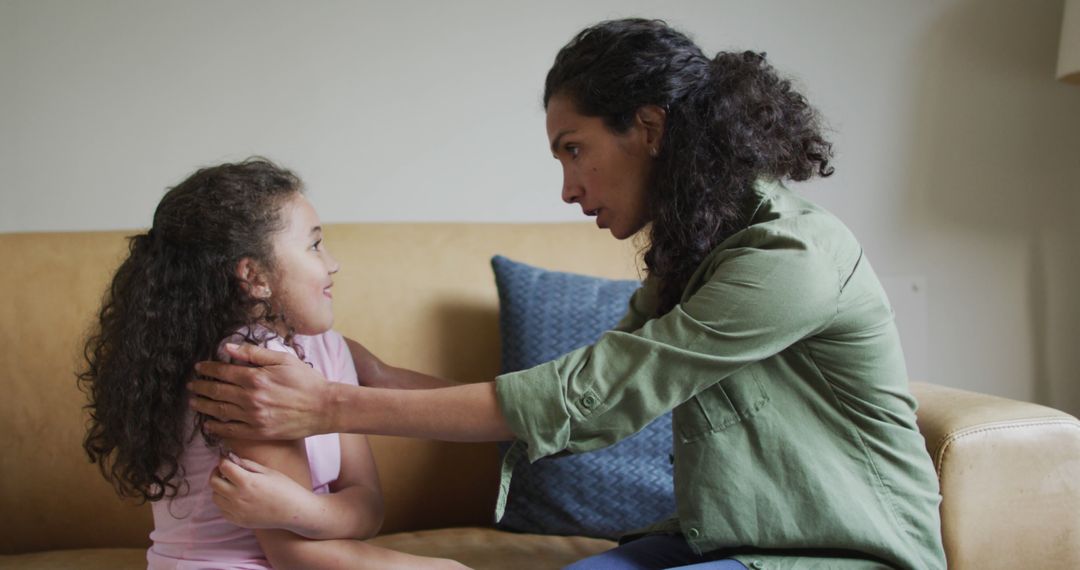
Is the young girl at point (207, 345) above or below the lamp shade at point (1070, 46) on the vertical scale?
below

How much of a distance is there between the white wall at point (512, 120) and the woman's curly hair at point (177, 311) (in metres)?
0.95

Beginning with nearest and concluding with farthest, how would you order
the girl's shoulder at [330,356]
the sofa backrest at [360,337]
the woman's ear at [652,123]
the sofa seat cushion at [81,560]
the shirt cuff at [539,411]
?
1. the shirt cuff at [539,411]
2. the woman's ear at [652,123]
3. the girl's shoulder at [330,356]
4. the sofa seat cushion at [81,560]
5. the sofa backrest at [360,337]

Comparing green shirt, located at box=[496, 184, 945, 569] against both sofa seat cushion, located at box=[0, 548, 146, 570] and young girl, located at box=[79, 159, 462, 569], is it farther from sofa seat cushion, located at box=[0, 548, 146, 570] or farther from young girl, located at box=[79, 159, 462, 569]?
sofa seat cushion, located at box=[0, 548, 146, 570]

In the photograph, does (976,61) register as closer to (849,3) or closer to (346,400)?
(849,3)

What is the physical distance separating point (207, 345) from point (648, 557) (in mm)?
673

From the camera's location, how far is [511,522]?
1.78 metres

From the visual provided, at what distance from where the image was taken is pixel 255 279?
1.33 metres

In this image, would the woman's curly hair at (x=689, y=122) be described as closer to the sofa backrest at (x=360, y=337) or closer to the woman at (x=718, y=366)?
the woman at (x=718, y=366)

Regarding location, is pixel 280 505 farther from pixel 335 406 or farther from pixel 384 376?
pixel 384 376

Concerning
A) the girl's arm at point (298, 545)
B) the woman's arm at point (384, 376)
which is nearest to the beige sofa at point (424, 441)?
the woman's arm at point (384, 376)

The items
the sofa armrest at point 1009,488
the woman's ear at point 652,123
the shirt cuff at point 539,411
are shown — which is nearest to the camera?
the shirt cuff at point 539,411

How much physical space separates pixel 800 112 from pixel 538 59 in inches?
44.6

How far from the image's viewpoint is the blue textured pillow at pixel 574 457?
172cm

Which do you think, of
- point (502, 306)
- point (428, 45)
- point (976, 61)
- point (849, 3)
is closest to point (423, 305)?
point (502, 306)
